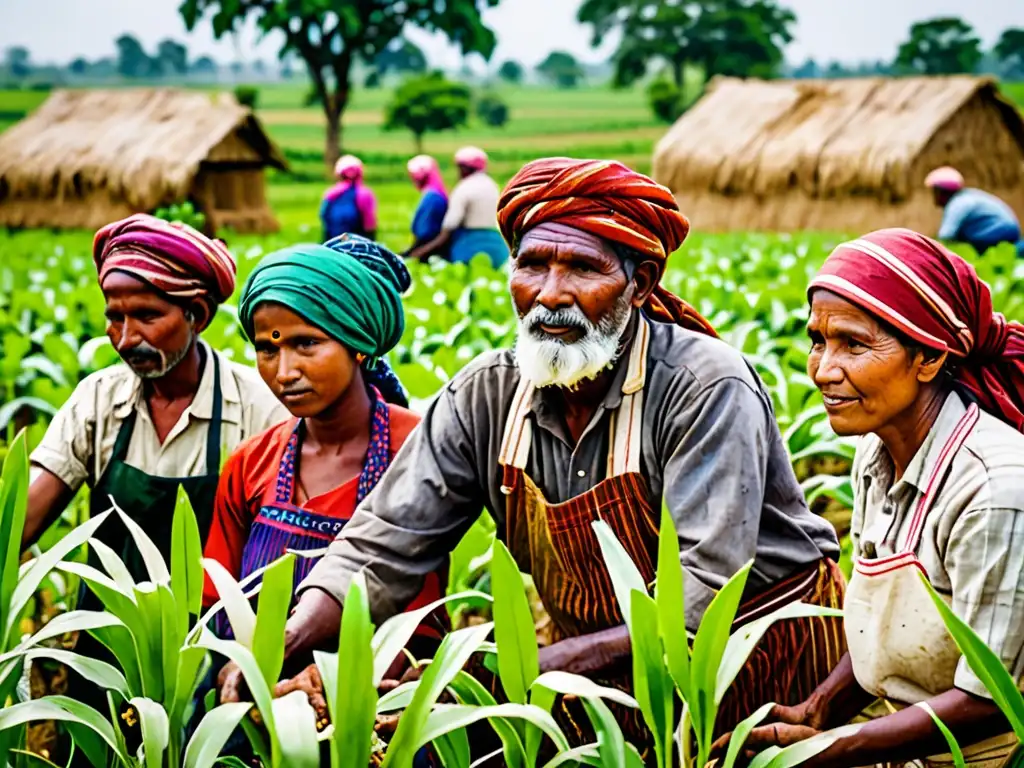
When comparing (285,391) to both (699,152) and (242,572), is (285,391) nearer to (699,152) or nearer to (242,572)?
(242,572)

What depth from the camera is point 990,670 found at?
70.1 inches

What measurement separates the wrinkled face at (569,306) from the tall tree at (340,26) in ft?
90.1

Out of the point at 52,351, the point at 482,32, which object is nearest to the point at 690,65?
the point at 482,32

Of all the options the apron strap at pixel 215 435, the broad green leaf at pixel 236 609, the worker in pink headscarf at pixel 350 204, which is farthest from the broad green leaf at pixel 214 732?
the worker in pink headscarf at pixel 350 204

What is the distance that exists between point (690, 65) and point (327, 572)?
36.3 metres

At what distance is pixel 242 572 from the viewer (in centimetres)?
261

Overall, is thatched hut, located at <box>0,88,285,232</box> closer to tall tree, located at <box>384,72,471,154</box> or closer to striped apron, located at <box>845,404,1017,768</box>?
tall tree, located at <box>384,72,471,154</box>

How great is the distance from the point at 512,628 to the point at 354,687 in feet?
0.88

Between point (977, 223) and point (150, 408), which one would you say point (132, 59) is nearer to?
point (977, 223)

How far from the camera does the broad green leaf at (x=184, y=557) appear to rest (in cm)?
205

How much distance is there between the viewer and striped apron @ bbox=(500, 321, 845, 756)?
2.35m

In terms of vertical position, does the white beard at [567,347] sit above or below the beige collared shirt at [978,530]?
above

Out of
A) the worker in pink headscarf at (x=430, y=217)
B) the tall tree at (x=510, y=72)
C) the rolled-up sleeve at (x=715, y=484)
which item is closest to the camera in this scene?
the rolled-up sleeve at (x=715, y=484)

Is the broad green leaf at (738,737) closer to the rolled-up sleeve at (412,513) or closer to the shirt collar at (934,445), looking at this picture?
the shirt collar at (934,445)
